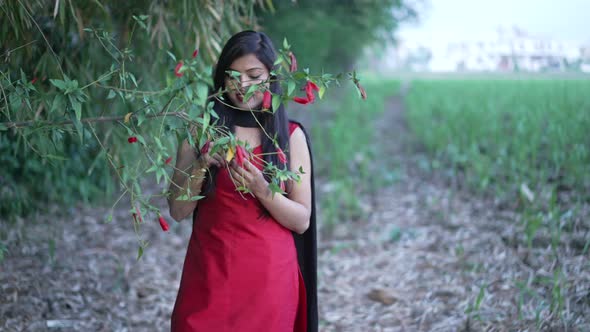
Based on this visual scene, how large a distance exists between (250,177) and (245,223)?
0.16 meters

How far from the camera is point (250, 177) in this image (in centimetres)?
156

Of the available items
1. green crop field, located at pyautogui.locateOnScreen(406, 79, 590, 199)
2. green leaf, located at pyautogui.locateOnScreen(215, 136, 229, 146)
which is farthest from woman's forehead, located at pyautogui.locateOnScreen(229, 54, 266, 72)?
green crop field, located at pyautogui.locateOnScreen(406, 79, 590, 199)

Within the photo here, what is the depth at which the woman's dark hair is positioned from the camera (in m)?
1.61

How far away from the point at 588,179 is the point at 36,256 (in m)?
3.57

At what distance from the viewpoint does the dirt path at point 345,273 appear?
105 inches

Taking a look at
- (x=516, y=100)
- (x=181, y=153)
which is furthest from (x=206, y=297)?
(x=516, y=100)

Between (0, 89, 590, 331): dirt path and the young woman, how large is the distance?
1180 mm

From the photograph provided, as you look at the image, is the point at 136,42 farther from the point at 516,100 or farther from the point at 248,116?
the point at 516,100

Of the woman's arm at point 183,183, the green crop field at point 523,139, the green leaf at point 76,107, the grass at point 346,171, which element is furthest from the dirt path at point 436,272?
the green leaf at point 76,107

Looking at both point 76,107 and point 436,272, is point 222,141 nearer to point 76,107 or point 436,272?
point 76,107

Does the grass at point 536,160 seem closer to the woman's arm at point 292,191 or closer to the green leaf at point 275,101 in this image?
the woman's arm at point 292,191

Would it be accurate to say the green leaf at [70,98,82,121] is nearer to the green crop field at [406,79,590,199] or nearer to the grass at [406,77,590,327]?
the grass at [406,77,590,327]

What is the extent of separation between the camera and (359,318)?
285 centimetres

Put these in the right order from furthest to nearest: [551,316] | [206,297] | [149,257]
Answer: [149,257] < [551,316] < [206,297]
